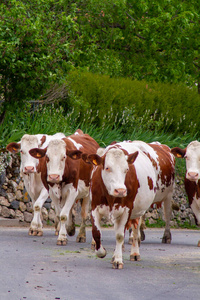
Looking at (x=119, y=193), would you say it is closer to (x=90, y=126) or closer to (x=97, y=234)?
(x=97, y=234)

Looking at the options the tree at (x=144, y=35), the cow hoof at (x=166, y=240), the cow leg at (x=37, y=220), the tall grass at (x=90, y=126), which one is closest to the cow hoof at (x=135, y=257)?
the cow leg at (x=37, y=220)

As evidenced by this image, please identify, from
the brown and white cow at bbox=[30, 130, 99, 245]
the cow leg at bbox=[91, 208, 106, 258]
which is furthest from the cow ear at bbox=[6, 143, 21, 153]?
the cow leg at bbox=[91, 208, 106, 258]

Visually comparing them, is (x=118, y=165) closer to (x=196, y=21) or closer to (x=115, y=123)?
(x=115, y=123)

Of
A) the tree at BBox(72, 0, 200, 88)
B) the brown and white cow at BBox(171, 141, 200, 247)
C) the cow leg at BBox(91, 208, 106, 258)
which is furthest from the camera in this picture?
the tree at BBox(72, 0, 200, 88)

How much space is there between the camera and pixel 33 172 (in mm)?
13281

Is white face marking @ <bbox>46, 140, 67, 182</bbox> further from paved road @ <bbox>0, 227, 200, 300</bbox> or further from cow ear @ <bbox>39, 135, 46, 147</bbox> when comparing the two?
cow ear @ <bbox>39, 135, 46, 147</bbox>

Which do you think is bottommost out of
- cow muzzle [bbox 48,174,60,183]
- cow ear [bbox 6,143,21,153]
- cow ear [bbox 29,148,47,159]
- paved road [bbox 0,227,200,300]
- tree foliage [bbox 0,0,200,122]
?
paved road [bbox 0,227,200,300]

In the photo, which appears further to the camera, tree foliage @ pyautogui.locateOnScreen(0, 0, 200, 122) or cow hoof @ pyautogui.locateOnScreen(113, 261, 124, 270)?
tree foliage @ pyautogui.locateOnScreen(0, 0, 200, 122)

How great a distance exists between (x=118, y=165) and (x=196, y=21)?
20.2 meters

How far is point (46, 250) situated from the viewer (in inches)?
421

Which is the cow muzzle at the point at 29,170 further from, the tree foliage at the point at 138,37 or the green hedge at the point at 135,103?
the tree foliage at the point at 138,37

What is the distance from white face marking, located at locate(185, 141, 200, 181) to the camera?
39.9 feet

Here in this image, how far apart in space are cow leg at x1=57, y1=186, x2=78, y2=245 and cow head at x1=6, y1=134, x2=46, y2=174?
1401mm

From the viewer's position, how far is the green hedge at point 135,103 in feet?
70.8
